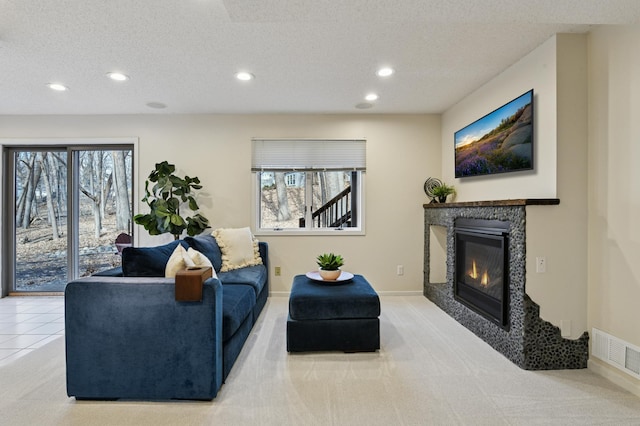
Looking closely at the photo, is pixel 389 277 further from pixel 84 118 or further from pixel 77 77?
pixel 84 118

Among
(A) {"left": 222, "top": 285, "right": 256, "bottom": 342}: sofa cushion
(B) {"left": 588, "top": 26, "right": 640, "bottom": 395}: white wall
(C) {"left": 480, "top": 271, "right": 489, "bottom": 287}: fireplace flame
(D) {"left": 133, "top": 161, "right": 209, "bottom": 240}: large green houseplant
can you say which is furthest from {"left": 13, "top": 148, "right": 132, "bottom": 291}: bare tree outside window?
(B) {"left": 588, "top": 26, "right": 640, "bottom": 395}: white wall

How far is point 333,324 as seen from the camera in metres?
2.51

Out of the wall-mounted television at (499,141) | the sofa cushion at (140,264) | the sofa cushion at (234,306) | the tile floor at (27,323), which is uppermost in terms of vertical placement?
the wall-mounted television at (499,141)

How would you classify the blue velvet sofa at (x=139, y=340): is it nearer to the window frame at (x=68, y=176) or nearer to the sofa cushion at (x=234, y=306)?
the sofa cushion at (x=234, y=306)

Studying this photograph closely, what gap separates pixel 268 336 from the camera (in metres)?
2.86

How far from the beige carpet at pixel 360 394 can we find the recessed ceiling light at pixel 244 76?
2480mm

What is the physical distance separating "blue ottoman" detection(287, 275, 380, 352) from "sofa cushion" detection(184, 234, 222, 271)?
1324 millimetres

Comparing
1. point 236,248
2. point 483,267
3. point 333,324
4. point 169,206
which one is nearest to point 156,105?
point 169,206

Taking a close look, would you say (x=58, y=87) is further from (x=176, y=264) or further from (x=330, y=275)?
(x=330, y=275)

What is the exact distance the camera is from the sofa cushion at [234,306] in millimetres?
2086

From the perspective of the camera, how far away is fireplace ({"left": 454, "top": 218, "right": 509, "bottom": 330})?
255 centimetres

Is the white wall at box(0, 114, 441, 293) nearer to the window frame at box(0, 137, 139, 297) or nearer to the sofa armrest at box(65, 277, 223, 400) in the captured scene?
the window frame at box(0, 137, 139, 297)

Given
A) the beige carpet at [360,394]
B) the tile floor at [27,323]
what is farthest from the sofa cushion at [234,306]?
the tile floor at [27,323]

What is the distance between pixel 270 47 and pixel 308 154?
1.85m
